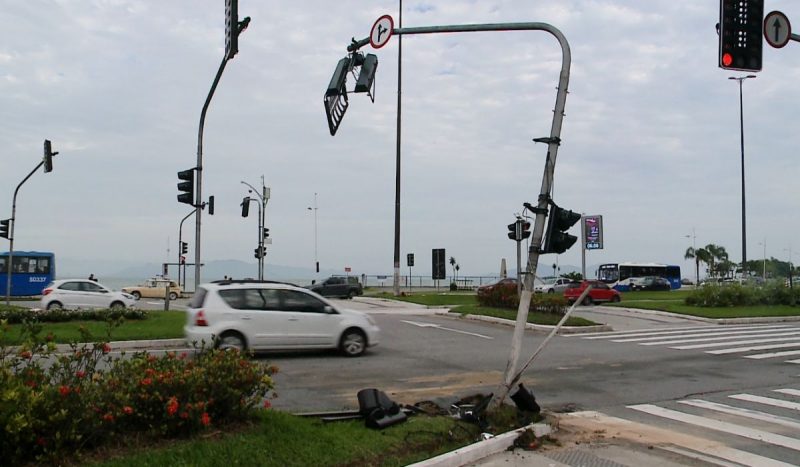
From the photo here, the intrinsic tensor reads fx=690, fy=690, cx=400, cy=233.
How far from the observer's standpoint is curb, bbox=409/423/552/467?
6.38 m

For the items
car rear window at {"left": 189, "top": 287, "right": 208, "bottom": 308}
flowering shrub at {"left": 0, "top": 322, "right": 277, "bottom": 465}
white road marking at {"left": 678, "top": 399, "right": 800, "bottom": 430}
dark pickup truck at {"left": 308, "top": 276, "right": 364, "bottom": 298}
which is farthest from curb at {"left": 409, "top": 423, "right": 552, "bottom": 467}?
dark pickup truck at {"left": 308, "top": 276, "right": 364, "bottom": 298}

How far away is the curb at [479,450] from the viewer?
6.38m

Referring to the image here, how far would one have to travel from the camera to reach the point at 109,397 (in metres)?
5.83

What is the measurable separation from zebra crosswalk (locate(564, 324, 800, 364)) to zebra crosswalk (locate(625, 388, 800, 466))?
5770mm

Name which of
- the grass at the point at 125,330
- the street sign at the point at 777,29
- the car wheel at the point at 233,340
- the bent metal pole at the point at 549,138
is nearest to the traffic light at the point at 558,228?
the bent metal pole at the point at 549,138

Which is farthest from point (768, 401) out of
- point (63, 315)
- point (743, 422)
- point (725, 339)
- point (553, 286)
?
point (553, 286)

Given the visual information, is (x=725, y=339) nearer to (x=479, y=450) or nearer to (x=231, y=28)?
(x=479, y=450)

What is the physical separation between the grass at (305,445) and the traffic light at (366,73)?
4502 millimetres

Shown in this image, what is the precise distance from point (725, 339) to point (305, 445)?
17264 mm

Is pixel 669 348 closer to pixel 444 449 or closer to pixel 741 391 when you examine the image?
pixel 741 391

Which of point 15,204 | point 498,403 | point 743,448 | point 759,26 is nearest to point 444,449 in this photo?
point 498,403

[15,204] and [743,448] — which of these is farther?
[15,204]

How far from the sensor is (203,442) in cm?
589

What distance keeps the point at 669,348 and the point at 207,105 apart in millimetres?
13971
